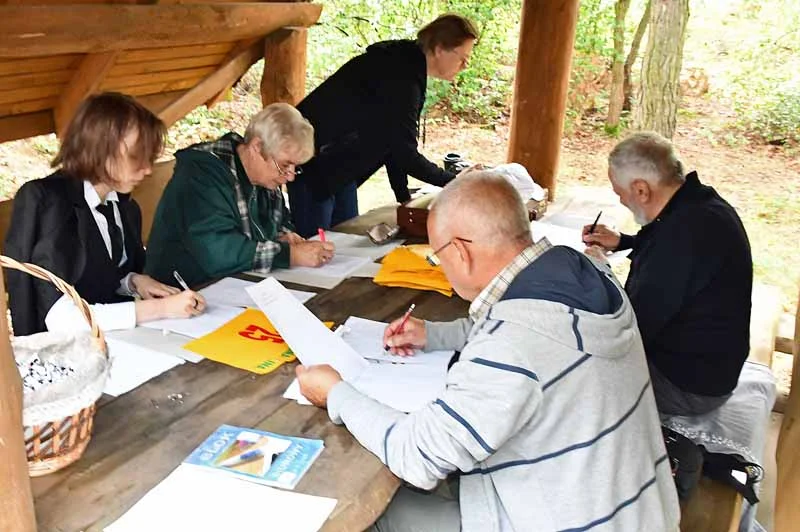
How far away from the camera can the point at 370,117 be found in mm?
3672

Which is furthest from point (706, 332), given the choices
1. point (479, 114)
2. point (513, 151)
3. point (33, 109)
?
point (479, 114)

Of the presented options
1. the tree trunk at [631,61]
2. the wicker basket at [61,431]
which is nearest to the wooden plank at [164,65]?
the wicker basket at [61,431]

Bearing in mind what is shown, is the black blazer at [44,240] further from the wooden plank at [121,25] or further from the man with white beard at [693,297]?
the wooden plank at [121,25]

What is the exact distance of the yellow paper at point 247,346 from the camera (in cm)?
184

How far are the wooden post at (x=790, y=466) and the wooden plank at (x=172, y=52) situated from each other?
14.1 ft

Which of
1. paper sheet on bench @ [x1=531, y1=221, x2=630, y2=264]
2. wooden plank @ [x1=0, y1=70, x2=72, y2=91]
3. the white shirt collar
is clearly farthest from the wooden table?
wooden plank @ [x1=0, y1=70, x2=72, y2=91]

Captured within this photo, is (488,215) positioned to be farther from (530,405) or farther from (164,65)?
→ (164,65)

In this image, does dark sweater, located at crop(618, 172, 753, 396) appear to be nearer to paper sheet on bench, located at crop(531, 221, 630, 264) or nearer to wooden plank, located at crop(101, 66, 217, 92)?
paper sheet on bench, located at crop(531, 221, 630, 264)

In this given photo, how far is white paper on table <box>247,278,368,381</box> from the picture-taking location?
184 cm

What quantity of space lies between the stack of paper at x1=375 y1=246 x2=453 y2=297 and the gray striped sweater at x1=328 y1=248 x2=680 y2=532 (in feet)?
3.63

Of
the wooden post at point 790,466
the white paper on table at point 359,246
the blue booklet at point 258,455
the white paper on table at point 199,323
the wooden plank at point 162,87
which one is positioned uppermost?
the wooden plank at point 162,87

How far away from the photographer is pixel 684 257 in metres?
2.28

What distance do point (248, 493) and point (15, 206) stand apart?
49.6 inches

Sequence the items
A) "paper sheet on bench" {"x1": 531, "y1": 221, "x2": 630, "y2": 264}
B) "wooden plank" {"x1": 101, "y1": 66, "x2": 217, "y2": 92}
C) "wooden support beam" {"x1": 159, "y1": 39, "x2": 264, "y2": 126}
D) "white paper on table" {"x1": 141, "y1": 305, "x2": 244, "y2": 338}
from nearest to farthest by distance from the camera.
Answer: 1. "white paper on table" {"x1": 141, "y1": 305, "x2": 244, "y2": 338}
2. "paper sheet on bench" {"x1": 531, "y1": 221, "x2": 630, "y2": 264}
3. "wooden plank" {"x1": 101, "y1": 66, "x2": 217, "y2": 92}
4. "wooden support beam" {"x1": 159, "y1": 39, "x2": 264, "y2": 126}
